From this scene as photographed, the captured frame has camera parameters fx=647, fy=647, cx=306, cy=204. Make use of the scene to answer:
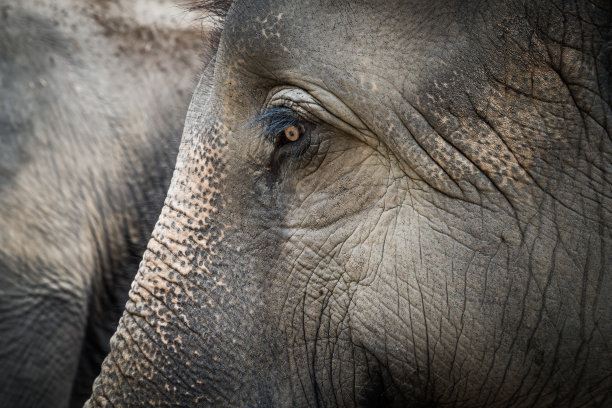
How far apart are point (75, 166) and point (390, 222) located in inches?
77.6

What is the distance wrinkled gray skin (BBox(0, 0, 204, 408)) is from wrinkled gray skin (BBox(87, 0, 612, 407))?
116 cm

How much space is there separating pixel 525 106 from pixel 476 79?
11 cm

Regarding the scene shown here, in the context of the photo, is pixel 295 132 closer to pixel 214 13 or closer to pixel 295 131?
pixel 295 131

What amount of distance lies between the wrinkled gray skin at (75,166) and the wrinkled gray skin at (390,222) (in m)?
1.16

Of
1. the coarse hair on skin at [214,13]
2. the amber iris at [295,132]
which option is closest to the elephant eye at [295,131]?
the amber iris at [295,132]

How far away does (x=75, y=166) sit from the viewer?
9.61ft

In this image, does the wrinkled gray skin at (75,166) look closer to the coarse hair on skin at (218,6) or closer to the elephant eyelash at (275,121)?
the coarse hair on skin at (218,6)

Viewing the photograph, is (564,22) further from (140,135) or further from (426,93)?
(140,135)

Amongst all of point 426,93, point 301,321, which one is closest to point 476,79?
point 426,93

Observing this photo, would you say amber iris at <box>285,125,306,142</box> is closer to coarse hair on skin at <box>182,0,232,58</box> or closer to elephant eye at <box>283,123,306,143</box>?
elephant eye at <box>283,123,306,143</box>

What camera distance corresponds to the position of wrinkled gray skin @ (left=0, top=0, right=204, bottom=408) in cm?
273

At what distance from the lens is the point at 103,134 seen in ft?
9.83

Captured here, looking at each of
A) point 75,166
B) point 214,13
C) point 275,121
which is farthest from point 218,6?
point 75,166

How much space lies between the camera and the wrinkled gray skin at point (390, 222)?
1.29 meters
